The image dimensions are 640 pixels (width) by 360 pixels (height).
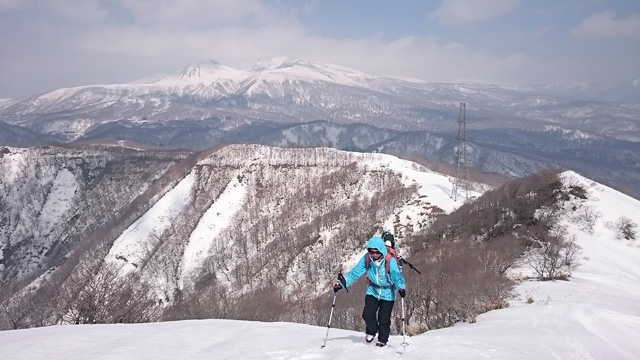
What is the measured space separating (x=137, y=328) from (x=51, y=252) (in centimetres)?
15666

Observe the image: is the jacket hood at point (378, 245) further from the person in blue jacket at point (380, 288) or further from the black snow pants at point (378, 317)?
the black snow pants at point (378, 317)

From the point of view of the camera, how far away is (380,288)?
845cm

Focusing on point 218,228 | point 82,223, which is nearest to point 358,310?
point 218,228

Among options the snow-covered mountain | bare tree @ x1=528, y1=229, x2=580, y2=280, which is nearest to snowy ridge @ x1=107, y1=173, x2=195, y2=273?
bare tree @ x1=528, y1=229, x2=580, y2=280

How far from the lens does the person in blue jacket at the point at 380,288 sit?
827cm

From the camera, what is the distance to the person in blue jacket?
827 cm

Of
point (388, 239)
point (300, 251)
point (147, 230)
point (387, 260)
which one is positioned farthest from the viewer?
point (147, 230)

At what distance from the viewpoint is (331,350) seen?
7672 millimetres

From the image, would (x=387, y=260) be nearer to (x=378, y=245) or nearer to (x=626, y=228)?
(x=378, y=245)

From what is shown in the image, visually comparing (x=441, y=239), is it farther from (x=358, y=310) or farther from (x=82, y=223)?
(x=82, y=223)

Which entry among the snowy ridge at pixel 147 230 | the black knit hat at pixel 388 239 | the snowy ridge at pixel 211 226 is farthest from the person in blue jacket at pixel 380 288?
the snowy ridge at pixel 147 230

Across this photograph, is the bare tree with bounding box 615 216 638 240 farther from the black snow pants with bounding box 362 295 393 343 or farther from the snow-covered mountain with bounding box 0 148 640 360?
the black snow pants with bounding box 362 295 393 343

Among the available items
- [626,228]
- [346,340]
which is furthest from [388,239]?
[626,228]

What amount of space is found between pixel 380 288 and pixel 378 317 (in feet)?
2.02
